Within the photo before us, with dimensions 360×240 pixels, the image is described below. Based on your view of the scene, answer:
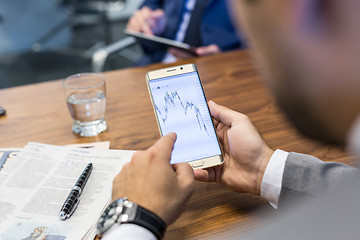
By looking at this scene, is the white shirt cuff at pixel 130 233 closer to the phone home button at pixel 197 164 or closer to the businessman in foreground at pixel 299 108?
the businessman in foreground at pixel 299 108

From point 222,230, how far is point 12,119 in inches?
27.0

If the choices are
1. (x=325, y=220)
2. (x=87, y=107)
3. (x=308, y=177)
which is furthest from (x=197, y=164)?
(x=325, y=220)

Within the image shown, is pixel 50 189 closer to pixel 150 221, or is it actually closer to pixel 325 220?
pixel 150 221

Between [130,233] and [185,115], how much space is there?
337 millimetres

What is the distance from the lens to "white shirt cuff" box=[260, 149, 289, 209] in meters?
0.78

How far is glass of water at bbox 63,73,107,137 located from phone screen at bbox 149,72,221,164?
0.62 ft

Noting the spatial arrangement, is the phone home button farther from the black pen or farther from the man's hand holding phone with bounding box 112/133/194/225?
the black pen

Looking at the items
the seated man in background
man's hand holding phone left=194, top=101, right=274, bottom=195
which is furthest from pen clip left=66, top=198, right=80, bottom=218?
the seated man in background

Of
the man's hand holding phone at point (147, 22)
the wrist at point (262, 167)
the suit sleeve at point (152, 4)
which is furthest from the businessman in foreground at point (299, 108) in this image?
the suit sleeve at point (152, 4)

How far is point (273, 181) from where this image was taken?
784mm

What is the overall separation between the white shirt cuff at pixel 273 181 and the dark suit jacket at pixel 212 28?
3.26 feet

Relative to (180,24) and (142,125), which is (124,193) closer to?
(142,125)

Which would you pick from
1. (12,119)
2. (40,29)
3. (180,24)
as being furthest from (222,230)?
(40,29)

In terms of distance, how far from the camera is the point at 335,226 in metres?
0.36
